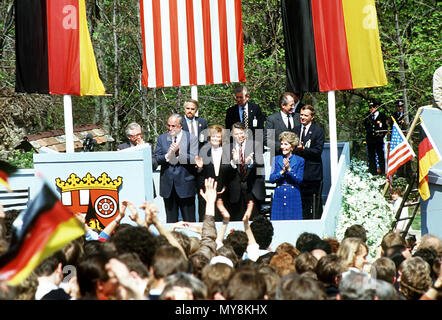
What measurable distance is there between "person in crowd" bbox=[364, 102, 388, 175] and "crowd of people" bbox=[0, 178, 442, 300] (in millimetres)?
12787

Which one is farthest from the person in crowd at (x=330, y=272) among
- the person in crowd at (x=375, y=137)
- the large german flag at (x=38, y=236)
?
the person in crowd at (x=375, y=137)

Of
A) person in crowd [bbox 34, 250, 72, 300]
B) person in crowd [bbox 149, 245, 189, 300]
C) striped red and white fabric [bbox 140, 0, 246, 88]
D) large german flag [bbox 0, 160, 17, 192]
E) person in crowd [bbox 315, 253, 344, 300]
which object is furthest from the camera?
striped red and white fabric [bbox 140, 0, 246, 88]

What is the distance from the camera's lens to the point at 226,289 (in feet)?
16.0

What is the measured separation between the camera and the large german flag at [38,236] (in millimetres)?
4129

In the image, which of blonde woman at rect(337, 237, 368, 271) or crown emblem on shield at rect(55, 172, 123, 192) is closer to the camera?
blonde woman at rect(337, 237, 368, 271)

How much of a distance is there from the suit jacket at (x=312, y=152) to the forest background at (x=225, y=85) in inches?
358

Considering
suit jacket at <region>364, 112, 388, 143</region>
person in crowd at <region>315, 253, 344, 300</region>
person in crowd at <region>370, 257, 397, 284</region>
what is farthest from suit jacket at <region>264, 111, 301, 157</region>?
suit jacket at <region>364, 112, 388, 143</region>

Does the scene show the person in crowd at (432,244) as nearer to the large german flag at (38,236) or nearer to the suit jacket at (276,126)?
the suit jacket at (276,126)

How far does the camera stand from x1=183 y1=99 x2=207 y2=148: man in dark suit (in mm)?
10594

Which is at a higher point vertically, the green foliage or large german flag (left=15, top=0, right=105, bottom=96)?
large german flag (left=15, top=0, right=105, bottom=96)

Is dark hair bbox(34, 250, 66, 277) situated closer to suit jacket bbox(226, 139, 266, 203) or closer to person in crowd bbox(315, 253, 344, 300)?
person in crowd bbox(315, 253, 344, 300)

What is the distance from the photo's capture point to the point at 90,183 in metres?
10.0

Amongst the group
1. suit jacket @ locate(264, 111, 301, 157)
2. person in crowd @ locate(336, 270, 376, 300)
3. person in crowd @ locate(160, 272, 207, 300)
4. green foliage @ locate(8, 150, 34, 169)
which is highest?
suit jacket @ locate(264, 111, 301, 157)

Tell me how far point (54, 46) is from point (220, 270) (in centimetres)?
656
